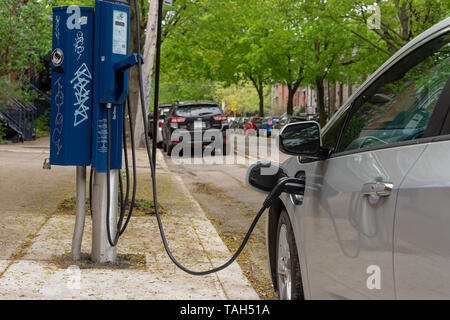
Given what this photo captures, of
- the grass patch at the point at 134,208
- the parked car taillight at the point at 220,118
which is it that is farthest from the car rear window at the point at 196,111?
the grass patch at the point at 134,208

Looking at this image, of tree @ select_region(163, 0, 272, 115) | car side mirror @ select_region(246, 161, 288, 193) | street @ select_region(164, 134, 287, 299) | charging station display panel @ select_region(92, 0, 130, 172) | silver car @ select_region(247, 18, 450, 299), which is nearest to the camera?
silver car @ select_region(247, 18, 450, 299)

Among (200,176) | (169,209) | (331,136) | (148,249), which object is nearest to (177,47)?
(200,176)

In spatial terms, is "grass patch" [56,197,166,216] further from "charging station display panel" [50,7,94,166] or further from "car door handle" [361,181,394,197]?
"car door handle" [361,181,394,197]

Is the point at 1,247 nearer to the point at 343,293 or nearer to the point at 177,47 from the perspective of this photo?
the point at 343,293

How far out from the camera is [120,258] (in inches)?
224

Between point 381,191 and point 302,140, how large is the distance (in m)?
0.89

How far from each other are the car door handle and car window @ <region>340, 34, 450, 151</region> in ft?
0.72

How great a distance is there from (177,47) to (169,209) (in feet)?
73.7

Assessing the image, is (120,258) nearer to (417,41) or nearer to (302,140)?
(302,140)

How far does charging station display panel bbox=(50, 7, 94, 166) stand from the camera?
5215 mm

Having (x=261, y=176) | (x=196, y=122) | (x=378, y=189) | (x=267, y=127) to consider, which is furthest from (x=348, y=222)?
(x=267, y=127)

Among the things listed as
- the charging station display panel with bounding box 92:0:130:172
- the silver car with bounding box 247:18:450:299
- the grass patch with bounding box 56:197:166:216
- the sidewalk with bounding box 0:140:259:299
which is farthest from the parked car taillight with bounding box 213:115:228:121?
the silver car with bounding box 247:18:450:299

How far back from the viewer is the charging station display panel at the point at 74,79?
5.21 m

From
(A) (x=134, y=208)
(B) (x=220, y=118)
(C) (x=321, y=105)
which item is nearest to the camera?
(A) (x=134, y=208)
